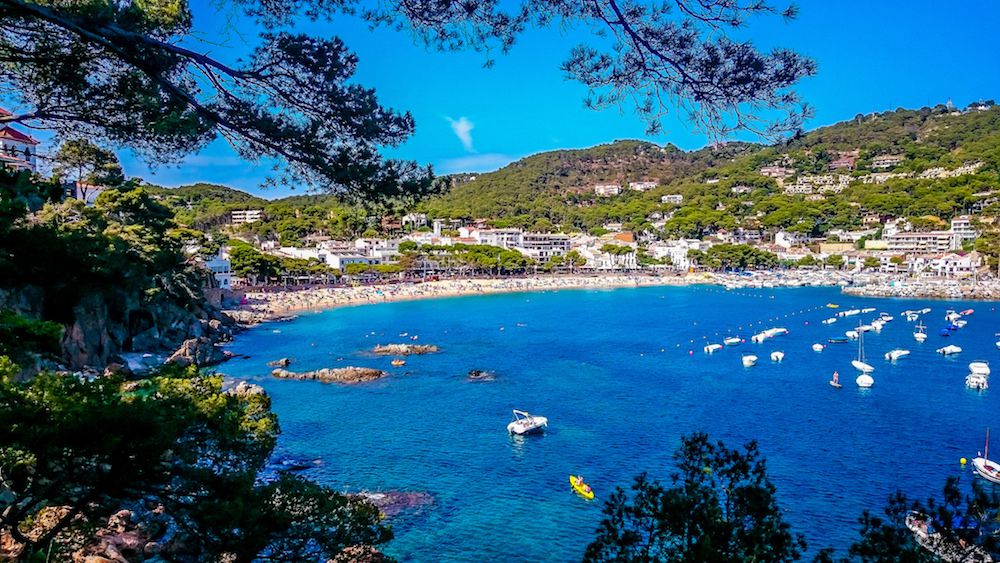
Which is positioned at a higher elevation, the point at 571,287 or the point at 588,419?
the point at 571,287

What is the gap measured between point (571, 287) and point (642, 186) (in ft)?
222

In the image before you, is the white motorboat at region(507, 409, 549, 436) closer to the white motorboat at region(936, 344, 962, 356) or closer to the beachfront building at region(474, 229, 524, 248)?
the white motorboat at region(936, 344, 962, 356)

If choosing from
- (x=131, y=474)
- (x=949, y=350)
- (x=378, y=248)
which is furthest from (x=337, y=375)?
(x=378, y=248)

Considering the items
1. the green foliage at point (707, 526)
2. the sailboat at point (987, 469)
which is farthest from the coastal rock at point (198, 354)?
the sailboat at point (987, 469)

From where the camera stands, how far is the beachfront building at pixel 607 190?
129 metres

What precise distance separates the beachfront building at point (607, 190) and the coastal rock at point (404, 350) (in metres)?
100

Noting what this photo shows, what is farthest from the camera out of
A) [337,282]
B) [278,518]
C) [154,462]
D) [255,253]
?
[337,282]

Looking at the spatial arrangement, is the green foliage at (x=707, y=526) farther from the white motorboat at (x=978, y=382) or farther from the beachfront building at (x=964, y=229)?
the beachfront building at (x=964, y=229)

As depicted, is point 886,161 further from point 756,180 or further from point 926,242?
point 926,242

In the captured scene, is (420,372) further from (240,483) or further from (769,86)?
(769,86)

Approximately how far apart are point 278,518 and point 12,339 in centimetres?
278

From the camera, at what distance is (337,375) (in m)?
25.1

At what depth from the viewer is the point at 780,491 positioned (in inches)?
530

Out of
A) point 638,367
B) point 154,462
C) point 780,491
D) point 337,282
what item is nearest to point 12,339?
point 154,462
